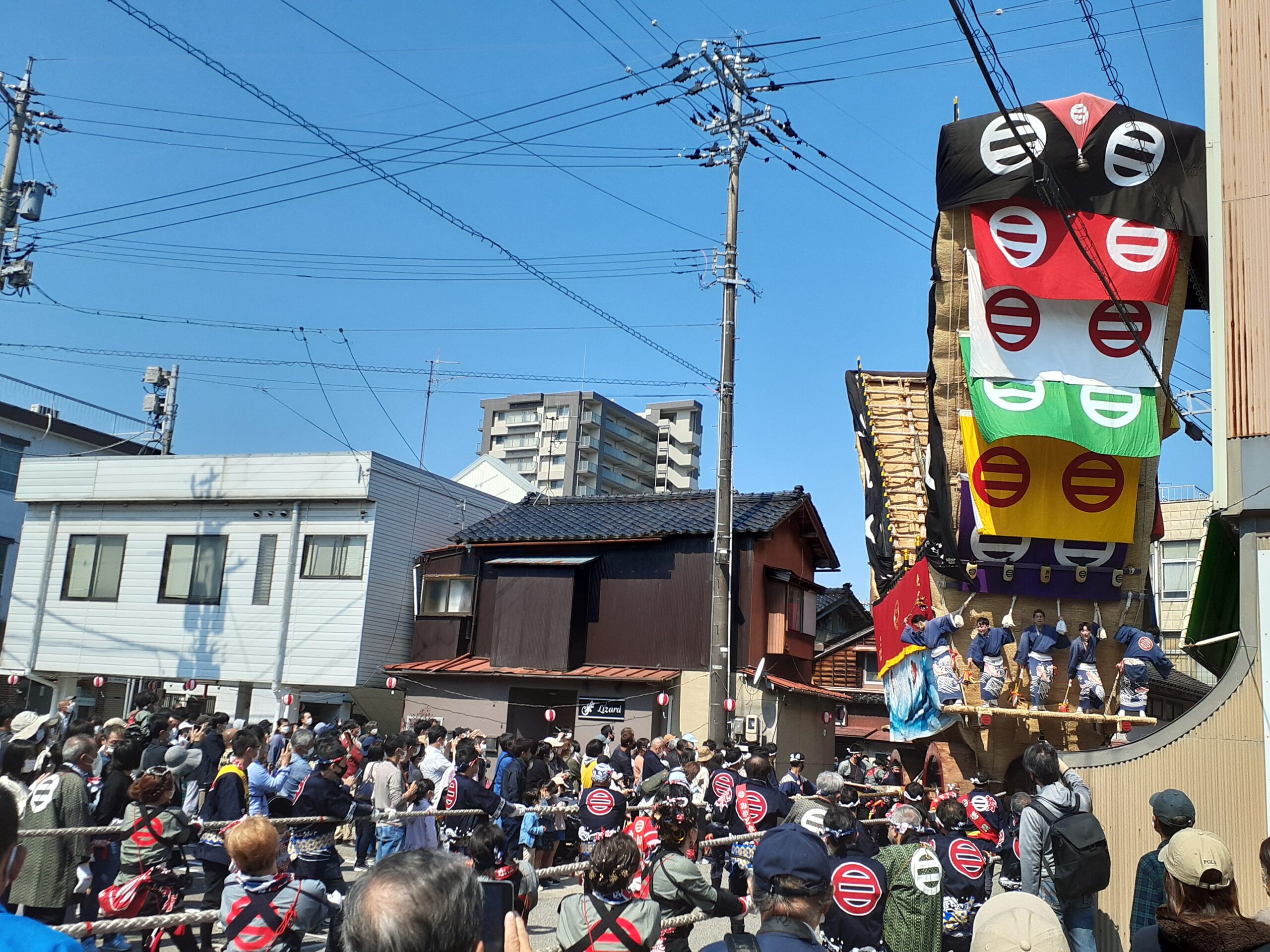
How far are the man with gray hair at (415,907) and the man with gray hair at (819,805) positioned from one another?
15.3ft

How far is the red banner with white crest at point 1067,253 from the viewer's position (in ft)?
A: 48.6

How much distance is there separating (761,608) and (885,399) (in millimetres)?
7017

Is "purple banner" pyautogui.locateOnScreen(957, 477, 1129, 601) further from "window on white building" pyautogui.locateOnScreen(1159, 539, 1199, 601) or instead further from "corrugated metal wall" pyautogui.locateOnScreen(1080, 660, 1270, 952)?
"window on white building" pyautogui.locateOnScreen(1159, 539, 1199, 601)

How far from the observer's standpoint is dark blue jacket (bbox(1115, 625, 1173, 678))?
1503cm

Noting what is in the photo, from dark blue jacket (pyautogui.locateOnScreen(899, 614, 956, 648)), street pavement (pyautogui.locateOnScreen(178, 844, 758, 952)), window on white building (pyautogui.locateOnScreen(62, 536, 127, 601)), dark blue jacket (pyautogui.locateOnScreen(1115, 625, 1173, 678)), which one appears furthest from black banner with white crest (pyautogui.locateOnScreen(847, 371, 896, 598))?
window on white building (pyautogui.locateOnScreen(62, 536, 127, 601))

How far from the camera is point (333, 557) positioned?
28.2m

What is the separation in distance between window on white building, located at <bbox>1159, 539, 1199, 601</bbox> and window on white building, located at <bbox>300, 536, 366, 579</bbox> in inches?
1114

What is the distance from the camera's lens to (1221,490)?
33.0 feet

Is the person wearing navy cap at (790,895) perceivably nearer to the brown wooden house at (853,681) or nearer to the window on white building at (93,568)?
the window on white building at (93,568)

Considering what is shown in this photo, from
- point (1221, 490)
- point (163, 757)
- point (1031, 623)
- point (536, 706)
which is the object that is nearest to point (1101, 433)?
point (1031, 623)

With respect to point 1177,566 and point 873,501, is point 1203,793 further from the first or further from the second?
point 1177,566

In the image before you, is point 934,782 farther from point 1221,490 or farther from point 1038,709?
Result: point 1221,490

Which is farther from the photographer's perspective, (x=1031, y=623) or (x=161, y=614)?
(x=161, y=614)

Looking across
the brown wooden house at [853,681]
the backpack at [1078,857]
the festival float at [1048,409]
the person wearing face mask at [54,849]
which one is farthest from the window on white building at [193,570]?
the backpack at [1078,857]
